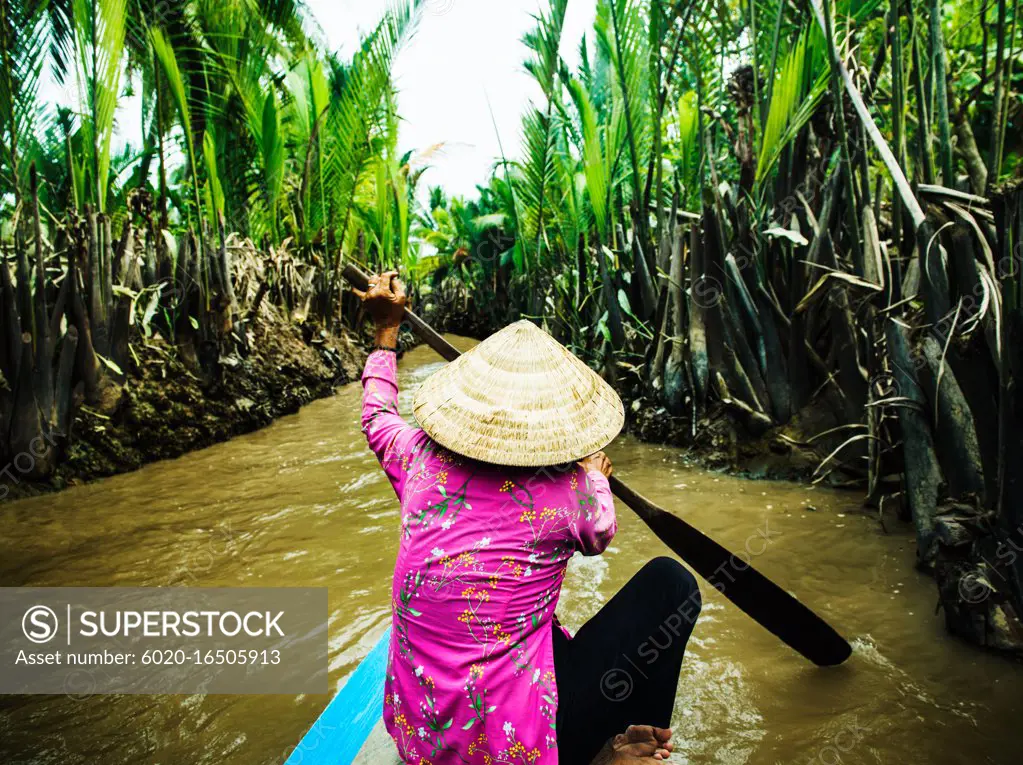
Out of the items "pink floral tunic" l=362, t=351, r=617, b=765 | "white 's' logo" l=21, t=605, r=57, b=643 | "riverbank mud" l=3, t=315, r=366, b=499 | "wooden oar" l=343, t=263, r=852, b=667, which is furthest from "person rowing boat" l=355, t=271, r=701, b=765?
"riverbank mud" l=3, t=315, r=366, b=499

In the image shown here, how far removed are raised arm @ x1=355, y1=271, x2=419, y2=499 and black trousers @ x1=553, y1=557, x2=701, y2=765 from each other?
1.75 ft

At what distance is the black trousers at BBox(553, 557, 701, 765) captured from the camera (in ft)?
4.04

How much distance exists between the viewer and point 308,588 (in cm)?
248

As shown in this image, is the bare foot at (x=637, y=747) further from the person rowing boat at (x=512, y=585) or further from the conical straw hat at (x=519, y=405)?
the conical straw hat at (x=519, y=405)

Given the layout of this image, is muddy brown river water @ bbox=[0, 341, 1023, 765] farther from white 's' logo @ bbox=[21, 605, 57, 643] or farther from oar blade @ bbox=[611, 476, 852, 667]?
white 's' logo @ bbox=[21, 605, 57, 643]

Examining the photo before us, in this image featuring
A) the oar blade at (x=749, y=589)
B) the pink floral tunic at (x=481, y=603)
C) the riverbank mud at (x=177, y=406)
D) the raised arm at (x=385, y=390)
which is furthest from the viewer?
the riverbank mud at (x=177, y=406)

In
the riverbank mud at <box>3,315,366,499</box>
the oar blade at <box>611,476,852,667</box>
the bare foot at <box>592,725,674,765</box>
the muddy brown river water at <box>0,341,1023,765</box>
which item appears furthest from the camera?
the riverbank mud at <box>3,315,366,499</box>

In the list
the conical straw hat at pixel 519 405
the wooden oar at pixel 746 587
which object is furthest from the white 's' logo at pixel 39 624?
the conical straw hat at pixel 519 405

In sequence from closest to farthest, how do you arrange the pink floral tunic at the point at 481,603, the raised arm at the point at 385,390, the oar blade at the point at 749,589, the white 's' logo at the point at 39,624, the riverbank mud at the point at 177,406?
1. the pink floral tunic at the point at 481,603
2. the raised arm at the point at 385,390
3. the oar blade at the point at 749,589
4. the white 's' logo at the point at 39,624
5. the riverbank mud at the point at 177,406

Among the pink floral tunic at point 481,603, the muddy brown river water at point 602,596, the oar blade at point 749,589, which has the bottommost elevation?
the muddy brown river water at point 602,596

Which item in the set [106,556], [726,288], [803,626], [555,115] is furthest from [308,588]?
[555,115]

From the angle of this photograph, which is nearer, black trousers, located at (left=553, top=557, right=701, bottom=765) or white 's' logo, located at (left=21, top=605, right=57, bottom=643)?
black trousers, located at (left=553, top=557, right=701, bottom=765)

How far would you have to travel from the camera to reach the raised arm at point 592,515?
1113 millimetres

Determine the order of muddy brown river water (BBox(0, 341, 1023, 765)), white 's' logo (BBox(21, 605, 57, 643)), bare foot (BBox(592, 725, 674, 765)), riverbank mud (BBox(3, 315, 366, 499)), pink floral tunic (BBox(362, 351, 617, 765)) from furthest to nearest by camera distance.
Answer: riverbank mud (BBox(3, 315, 366, 499)) < white 's' logo (BBox(21, 605, 57, 643)) < muddy brown river water (BBox(0, 341, 1023, 765)) < bare foot (BBox(592, 725, 674, 765)) < pink floral tunic (BBox(362, 351, 617, 765))
